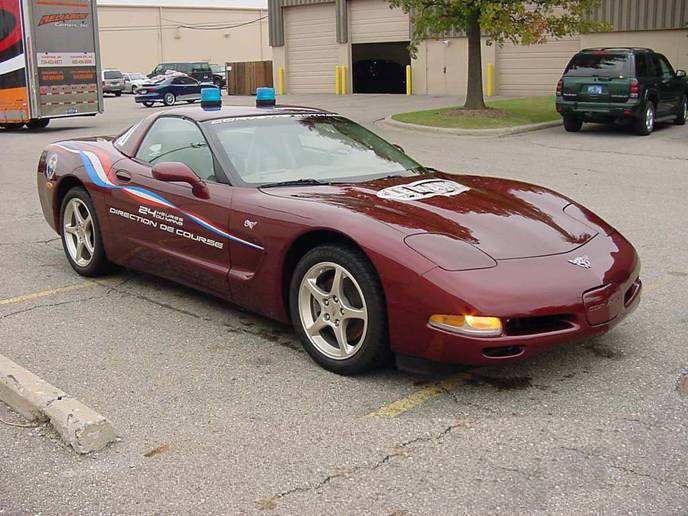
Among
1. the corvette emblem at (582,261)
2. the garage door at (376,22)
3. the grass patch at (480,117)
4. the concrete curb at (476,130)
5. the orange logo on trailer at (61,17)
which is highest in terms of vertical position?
the garage door at (376,22)

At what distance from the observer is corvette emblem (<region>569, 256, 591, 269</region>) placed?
171 inches

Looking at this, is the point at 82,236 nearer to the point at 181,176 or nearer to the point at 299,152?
the point at 181,176

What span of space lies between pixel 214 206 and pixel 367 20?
1233 inches

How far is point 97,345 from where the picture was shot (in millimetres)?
5102

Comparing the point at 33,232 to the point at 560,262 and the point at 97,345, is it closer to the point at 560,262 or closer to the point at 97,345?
the point at 97,345

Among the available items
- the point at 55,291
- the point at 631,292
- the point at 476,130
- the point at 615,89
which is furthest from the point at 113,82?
the point at 631,292

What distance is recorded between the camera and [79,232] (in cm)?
664

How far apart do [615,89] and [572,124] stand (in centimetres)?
159

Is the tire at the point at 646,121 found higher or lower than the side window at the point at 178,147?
lower

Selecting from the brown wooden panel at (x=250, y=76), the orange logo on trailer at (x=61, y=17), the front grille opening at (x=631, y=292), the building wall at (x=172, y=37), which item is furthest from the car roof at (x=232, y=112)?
the building wall at (x=172, y=37)

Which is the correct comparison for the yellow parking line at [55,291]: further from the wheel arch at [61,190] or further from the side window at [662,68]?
the side window at [662,68]

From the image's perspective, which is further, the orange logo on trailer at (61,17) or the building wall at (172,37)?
the building wall at (172,37)

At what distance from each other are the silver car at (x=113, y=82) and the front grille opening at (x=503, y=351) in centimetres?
4509

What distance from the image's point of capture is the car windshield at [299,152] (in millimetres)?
5355
